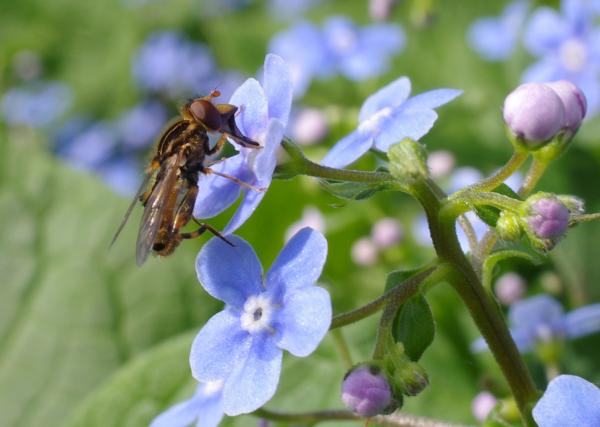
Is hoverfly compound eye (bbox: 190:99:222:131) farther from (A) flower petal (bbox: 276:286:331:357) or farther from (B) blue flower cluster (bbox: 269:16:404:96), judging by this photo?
(B) blue flower cluster (bbox: 269:16:404:96)

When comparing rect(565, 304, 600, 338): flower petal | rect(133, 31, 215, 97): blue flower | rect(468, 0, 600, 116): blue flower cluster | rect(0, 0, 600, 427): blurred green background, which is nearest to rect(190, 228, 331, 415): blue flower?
rect(0, 0, 600, 427): blurred green background

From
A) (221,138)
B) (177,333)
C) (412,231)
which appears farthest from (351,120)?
(221,138)

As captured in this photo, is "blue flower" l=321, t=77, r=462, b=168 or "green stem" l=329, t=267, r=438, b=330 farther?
"blue flower" l=321, t=77, r=462, b=168

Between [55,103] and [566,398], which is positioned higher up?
[566,398]

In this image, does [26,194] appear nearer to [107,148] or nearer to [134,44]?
[107,148]

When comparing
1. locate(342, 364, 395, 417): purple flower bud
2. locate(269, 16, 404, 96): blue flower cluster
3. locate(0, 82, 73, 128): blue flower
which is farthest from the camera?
locate(0, 82, 73, 128): blue flower

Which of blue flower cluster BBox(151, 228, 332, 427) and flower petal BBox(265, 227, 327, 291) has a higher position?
flower petal BBox(265, 227, 327, 291)

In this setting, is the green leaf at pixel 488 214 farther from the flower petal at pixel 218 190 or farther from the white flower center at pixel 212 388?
the white flower center at pixel 212 388
